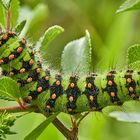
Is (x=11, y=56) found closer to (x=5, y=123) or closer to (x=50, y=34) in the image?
(x=50, y=34)

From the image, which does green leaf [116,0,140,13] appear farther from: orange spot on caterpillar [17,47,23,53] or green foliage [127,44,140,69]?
orange spot on caterpillar [17,47,23,53]

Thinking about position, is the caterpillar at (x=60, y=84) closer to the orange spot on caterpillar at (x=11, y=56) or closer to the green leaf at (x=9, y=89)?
the orange spot on caterpillar at (x=11, y=56)

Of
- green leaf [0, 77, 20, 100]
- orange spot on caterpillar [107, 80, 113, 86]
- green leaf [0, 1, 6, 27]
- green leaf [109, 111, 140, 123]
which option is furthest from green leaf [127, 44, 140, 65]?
green leaf [0, 1, 6, 27]

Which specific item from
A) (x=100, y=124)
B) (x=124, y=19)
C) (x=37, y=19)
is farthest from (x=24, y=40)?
(x=124, y=19)

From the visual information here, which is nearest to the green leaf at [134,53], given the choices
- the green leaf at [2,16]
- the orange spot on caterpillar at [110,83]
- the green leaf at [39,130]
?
the orange spot on caterpillar at [110,83]

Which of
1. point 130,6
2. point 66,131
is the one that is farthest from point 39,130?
point 130,6
